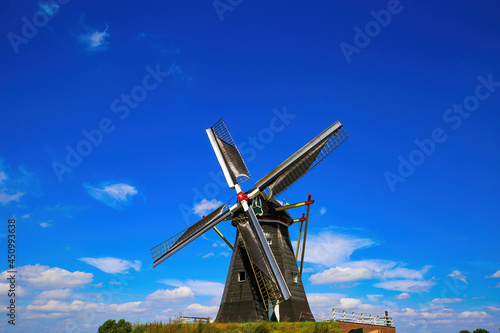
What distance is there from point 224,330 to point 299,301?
217 inches

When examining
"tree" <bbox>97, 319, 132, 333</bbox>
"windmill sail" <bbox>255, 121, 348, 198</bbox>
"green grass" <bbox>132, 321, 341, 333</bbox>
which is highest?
"windmill sail" <bbox>255, 121, 348, 198</bbox>

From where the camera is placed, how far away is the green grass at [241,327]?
811 inches

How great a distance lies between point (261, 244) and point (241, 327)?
16.3 ft

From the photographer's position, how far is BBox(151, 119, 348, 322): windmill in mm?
23094

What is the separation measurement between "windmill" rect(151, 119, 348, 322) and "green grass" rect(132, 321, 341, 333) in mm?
1573

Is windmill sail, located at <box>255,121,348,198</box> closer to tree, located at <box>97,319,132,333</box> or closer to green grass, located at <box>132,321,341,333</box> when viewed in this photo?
green grass, located at <box>132,321,341,333</box>

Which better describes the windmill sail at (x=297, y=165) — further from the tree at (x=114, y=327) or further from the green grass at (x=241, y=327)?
the tree at (x=114, y=327)

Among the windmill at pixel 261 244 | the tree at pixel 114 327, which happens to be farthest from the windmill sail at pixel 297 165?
the tree at pixel 114 327

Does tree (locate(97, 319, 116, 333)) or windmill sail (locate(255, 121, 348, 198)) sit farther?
tree (locate(97, 319, 116, 333))

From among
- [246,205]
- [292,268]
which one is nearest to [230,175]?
[246,205]

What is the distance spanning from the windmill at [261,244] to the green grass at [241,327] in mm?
1573

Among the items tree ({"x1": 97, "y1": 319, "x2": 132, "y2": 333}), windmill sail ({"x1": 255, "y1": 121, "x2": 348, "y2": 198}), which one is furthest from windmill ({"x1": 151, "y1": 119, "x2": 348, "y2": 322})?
tree ({"x1": 97, "y1": 319, "x2": 132, "y2": 333})

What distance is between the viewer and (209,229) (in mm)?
25484

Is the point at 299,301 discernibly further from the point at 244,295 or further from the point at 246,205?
the point at 246,205
